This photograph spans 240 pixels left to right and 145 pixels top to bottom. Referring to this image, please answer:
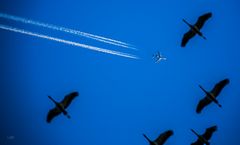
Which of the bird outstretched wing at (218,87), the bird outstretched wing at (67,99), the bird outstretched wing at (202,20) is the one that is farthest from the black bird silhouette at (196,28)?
the bird outstretched wing at (67,99)

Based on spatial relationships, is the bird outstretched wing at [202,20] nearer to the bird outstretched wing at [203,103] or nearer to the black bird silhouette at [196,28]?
the black bird silhouette at [196,28]

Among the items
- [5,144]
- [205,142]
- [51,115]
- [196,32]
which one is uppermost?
[5,144]

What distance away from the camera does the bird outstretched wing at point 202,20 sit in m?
30.8

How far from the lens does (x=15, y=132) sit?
3475 centimetres

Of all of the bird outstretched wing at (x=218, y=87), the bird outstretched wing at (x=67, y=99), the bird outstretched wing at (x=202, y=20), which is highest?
the bird outstretched wing at (x=67, y=99)

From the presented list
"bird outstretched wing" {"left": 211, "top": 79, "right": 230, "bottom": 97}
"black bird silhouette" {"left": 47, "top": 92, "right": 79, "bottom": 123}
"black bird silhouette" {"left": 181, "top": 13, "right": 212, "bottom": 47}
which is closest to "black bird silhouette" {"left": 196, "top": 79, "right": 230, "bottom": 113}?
"bird outstretched wing" {"left": 211, "top": 79, "right": 230, "bottom": 97}

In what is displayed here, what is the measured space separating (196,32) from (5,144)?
62.8 feet

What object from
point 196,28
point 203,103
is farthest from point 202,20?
point 203,103

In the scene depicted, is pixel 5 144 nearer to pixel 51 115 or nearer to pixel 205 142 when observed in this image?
pixel 51 115

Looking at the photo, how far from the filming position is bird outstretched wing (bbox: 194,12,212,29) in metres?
30.8

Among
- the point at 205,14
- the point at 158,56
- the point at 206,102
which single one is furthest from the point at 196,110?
the point at 205,14

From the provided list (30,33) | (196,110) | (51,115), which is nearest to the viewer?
(30,33)

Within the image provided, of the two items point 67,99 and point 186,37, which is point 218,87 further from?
point 67,99

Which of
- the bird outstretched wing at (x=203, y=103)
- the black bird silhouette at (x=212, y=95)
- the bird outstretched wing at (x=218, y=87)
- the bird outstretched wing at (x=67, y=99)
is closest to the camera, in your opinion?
the bird outstretched wing at (x=67, y=99)
